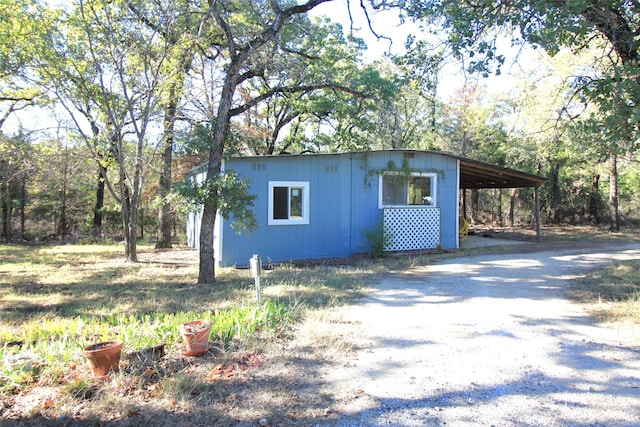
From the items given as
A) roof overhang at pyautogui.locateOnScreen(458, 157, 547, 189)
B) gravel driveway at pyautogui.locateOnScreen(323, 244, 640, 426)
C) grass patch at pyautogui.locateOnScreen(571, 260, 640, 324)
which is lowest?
gravel driveway at pyautogui.locateOnScreen(323, 244, 640, 426)

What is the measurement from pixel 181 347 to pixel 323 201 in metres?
7.42

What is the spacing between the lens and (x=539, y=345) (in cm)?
397

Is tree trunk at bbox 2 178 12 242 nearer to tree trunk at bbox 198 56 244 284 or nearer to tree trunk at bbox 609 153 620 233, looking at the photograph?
tree trunk at bbox 198 56 244 284

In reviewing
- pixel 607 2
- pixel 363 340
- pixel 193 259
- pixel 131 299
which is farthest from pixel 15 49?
pixel 607 2

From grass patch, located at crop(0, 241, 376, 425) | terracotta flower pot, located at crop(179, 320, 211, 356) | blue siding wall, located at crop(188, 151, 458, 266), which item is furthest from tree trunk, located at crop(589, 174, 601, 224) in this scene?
terracotta flower pot, located at crop(179, 320, 211, 356)

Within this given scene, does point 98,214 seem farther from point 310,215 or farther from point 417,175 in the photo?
point 417,175

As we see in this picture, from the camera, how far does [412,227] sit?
11586 mm

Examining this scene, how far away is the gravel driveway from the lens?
268 cm

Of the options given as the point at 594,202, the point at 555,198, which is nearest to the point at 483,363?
the point at 555,198

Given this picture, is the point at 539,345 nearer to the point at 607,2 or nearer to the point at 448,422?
the point at 448,422

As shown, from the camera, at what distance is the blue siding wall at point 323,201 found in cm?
988

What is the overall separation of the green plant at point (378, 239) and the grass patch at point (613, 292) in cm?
459

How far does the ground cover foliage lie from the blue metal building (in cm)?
264

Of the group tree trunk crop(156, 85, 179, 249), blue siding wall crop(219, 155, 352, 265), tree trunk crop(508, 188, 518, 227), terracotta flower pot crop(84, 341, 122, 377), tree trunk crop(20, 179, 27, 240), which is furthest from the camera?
tree trunk crop(508, 188, 518, 227)
